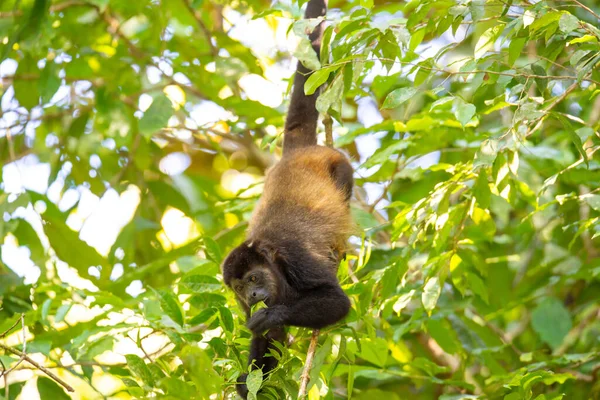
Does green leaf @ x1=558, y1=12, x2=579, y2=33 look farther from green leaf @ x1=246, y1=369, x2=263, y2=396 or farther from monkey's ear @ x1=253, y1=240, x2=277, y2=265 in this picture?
monkey's ear @ x1=253, y1=240, x2=277, y2=265

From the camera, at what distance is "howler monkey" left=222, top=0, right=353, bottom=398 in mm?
3109

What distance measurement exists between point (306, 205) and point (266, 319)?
1021 millimetres

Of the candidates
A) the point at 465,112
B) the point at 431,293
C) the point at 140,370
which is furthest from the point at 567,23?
the point at 140,370

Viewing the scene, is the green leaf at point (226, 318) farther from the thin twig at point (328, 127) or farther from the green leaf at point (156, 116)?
the green leaf at point (156, 116)

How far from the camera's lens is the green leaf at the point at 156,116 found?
13.3 feet

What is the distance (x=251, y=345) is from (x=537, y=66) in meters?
1.65

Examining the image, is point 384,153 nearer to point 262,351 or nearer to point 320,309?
point 320,309

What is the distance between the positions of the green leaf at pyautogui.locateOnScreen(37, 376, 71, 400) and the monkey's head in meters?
0.92

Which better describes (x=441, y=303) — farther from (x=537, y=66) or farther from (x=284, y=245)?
(x=537, y=66)

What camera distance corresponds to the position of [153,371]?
2471 millimetres

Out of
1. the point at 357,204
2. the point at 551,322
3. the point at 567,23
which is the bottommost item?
the point at 551,322

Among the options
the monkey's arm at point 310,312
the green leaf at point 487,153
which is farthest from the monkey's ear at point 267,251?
the green leaf at point 487,153

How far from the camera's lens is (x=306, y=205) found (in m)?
3.95

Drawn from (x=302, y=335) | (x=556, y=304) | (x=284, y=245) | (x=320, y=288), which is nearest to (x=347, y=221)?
(x=284, y=245)
